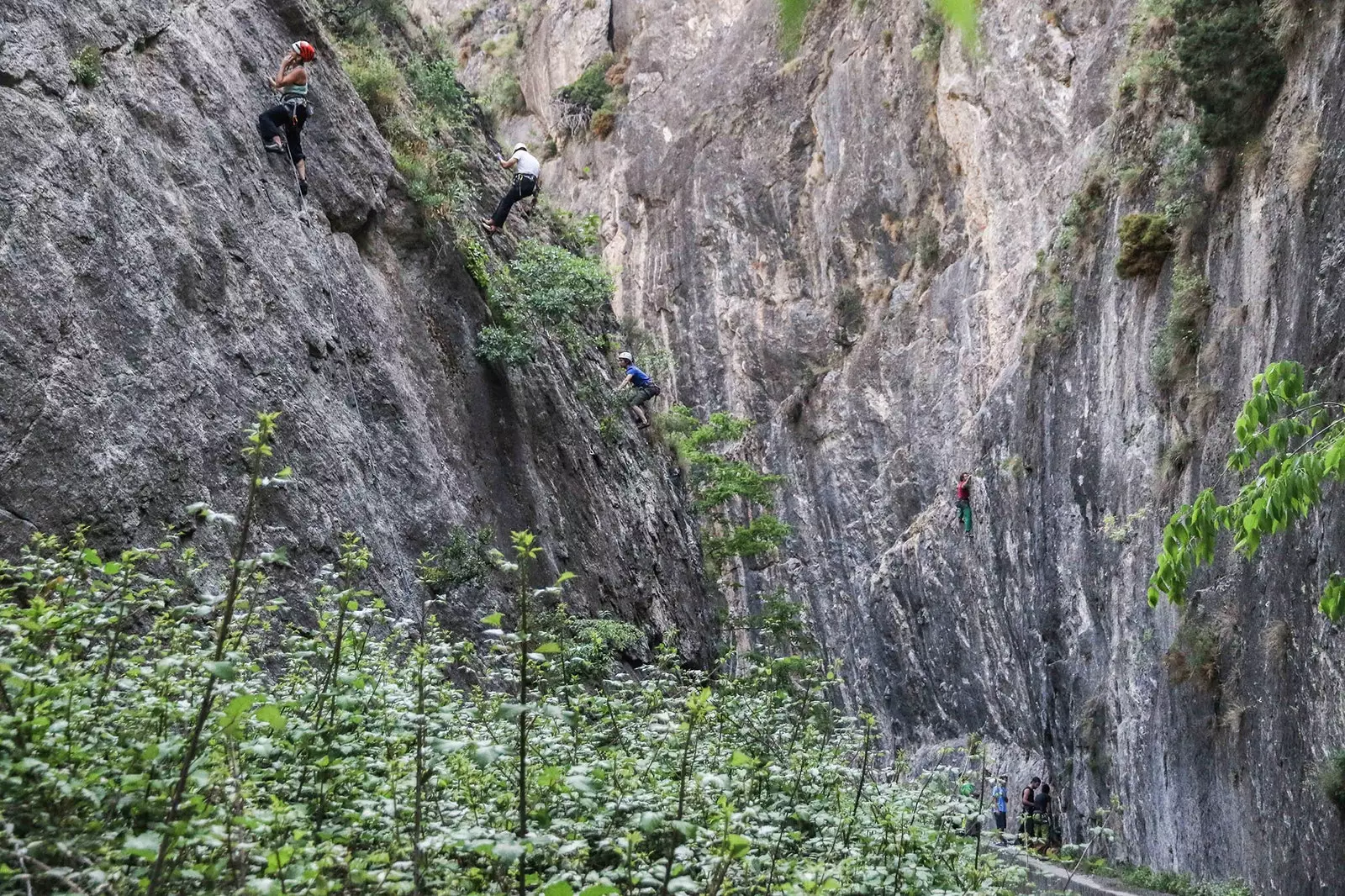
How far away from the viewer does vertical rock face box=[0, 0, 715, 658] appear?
8.29m

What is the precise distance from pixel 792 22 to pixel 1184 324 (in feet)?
44.8

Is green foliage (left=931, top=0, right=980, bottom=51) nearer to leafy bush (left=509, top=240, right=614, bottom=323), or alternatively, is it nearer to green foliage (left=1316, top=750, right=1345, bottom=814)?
green foliage (left=1316, top=750, right=1345, bottom=814)

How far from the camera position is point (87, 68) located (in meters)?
9.43

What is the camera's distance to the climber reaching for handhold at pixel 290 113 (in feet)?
38.9

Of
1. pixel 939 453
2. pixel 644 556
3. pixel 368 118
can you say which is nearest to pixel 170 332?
pixel 368 118

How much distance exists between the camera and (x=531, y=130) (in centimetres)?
4244

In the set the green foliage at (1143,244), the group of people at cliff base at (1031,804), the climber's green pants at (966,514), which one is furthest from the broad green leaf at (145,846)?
the climber's green pants at (966,514)

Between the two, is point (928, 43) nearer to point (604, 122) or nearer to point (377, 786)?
point (604, 122)

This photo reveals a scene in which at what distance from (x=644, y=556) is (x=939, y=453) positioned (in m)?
11.5

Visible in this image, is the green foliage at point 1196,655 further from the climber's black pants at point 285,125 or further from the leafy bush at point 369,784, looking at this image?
the climber's black pants at point 285,125

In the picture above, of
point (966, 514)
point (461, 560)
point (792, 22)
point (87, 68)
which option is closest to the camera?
point (792, 22)

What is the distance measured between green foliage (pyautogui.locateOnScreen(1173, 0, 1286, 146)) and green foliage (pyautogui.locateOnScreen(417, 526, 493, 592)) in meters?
10.7

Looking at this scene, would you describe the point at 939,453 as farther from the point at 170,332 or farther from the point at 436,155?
the point at 170,332

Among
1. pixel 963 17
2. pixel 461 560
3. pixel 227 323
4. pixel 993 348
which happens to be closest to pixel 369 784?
pixel 963 17
